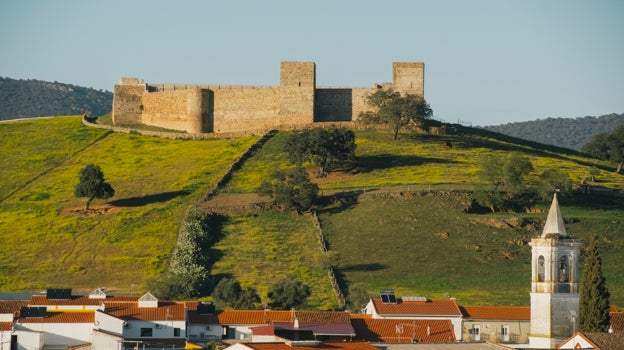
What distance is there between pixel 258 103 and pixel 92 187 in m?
27.7

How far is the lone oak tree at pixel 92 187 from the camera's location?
12638 cm

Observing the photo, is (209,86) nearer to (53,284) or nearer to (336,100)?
(336,100)

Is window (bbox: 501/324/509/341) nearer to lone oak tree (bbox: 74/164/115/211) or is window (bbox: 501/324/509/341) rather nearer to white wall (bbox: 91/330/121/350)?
white wall (bbox: 91/330/121/350)

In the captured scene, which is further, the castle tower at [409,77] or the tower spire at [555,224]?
the castle tower at [409,77]

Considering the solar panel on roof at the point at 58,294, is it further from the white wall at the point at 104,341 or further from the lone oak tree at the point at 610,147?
the lone oak tree at the point at 610,147

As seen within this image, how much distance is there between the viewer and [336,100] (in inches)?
5846

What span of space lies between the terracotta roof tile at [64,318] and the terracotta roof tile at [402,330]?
1222cm

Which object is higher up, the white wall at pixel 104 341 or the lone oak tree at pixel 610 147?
the lone oak tree at pixel 610 147

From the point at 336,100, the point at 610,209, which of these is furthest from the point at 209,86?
the point at 610,209

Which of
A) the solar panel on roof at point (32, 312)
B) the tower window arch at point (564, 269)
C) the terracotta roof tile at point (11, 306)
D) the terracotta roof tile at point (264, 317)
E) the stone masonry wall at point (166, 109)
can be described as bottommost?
the terracotta roof tile at point (264, 317)

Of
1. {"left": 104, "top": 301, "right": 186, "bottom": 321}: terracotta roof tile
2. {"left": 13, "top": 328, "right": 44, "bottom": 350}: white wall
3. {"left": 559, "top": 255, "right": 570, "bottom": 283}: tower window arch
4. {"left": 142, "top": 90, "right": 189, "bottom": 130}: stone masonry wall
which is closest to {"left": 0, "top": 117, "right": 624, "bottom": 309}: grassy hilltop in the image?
{"left": 142, "top": 90, "right": 189, "bottom": 130}: stone masonry wall

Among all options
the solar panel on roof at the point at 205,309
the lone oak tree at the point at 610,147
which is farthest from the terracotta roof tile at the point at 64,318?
the lone oak tree at the point at 610,147

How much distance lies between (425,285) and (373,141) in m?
39.8

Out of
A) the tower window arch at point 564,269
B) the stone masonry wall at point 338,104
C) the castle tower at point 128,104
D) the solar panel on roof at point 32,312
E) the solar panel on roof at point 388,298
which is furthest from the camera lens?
the castle tower at point 128,104
